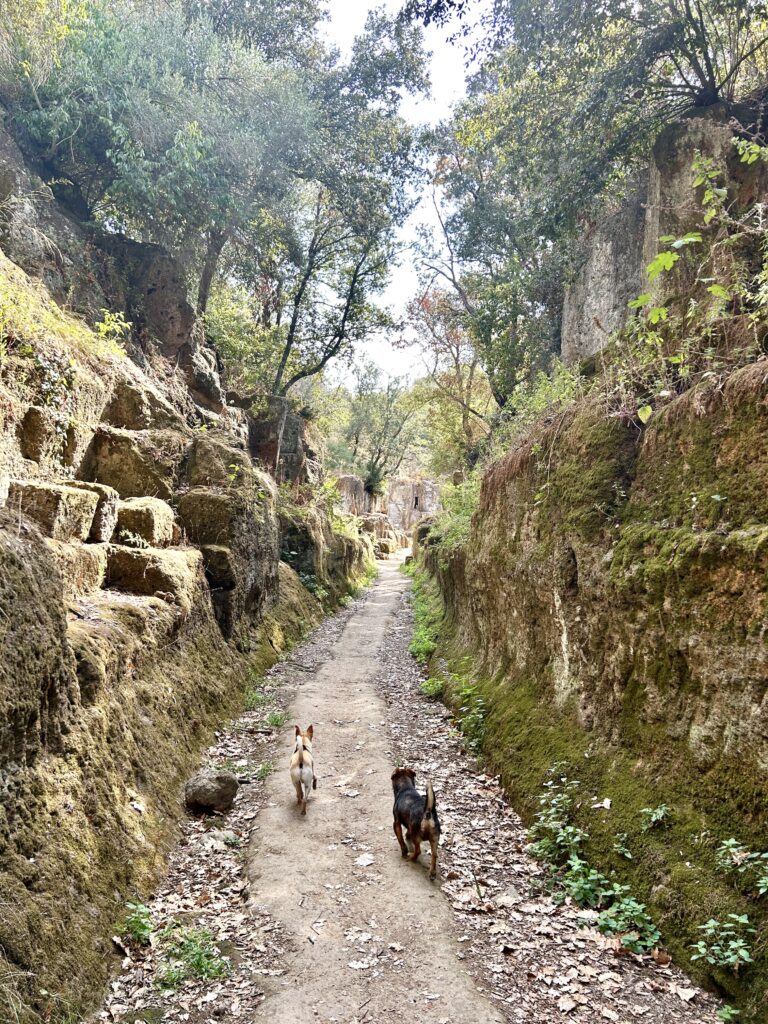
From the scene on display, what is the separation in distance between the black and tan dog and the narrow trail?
236 mm

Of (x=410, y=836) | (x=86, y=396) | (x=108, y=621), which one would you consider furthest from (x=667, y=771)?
(x=86, y=396)

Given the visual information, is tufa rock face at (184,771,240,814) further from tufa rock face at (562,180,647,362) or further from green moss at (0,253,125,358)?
tufa rock face at (562,180,647,362)

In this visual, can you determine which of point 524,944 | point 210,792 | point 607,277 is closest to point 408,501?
point 607,277

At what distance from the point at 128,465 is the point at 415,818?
905cm

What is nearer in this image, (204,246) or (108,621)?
(108,621)

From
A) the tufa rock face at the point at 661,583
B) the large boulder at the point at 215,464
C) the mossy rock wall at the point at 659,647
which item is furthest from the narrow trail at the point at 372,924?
the large boulder at the point at 215,464

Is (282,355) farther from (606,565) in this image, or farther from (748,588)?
(748,588)

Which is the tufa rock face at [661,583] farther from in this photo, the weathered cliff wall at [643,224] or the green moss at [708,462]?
the weathered cliff wall at [643,224]

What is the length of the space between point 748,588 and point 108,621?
7023 mm

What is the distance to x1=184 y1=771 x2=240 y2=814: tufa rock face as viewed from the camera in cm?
696

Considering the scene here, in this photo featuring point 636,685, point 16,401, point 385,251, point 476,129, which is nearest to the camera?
point 636,685

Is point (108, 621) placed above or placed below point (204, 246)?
below

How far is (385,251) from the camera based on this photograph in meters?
24.5

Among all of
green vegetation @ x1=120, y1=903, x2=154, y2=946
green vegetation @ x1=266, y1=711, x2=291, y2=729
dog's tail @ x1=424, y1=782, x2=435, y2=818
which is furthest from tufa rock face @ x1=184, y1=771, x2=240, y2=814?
dog's tail @ x1=424, y1=782, x2=435, y2=818
